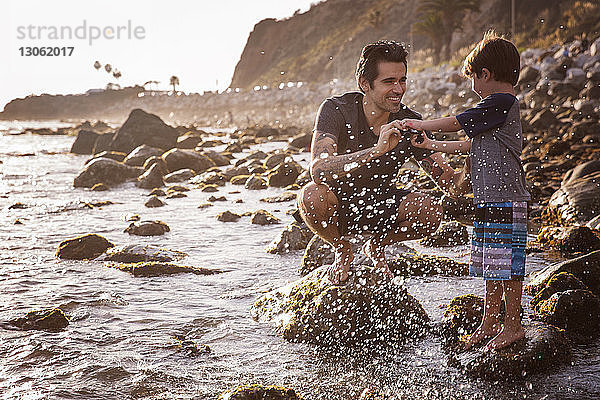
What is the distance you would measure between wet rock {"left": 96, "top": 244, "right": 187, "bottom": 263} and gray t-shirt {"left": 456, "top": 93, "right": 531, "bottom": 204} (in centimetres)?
397

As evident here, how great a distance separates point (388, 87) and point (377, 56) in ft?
0.79

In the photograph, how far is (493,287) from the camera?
3820 millimetres

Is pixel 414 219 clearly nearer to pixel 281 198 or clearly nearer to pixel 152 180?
pixel 281 198

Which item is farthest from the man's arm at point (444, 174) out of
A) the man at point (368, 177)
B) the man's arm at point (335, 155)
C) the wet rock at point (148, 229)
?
the wet rock at point (148, 229)

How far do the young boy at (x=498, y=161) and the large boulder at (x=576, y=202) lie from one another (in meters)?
4.33

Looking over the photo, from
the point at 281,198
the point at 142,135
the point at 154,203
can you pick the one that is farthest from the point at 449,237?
the point at 142,135

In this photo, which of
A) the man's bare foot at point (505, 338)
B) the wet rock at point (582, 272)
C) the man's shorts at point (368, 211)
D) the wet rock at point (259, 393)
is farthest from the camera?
the wet rock at point (582, 272)

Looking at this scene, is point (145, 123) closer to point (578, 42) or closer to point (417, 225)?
point (417, 225)

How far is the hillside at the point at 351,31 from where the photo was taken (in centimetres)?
4325

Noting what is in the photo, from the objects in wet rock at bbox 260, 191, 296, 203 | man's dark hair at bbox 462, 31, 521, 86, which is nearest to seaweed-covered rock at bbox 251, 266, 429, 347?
man's dark hair at bbox 462, 31, 521, 86

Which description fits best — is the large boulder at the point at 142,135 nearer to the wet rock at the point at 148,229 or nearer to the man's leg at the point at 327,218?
the wet rock at the point at 148,229

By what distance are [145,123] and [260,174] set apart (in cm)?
895

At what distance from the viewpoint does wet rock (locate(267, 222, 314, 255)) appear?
696 centimetres

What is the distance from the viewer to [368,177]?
15.7 ft
